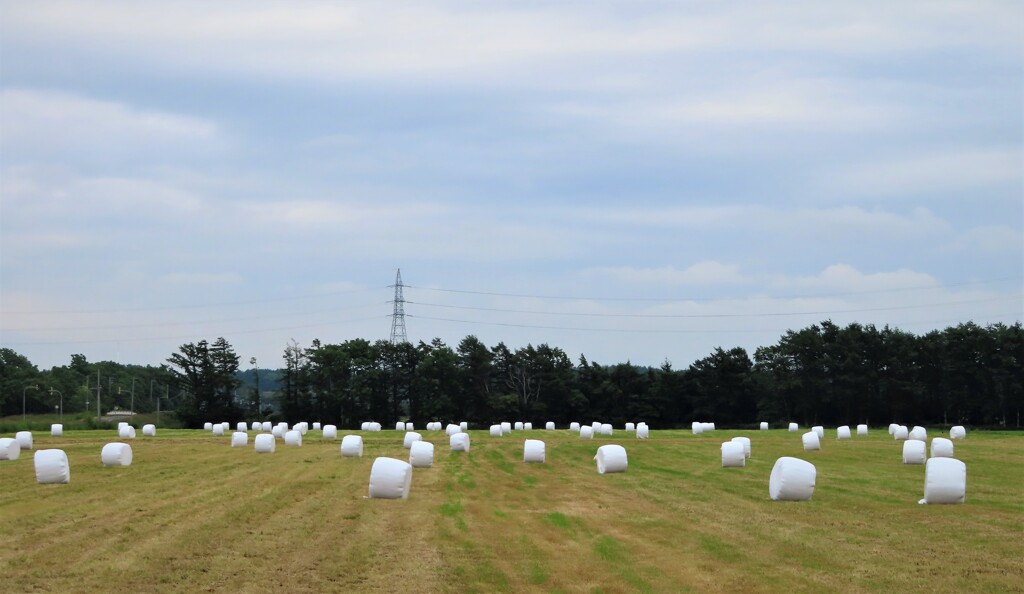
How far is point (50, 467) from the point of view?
109ft

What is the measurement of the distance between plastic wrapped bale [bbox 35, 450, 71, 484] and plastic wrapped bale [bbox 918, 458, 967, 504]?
25.3 metres

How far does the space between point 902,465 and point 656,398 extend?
85.0 meters

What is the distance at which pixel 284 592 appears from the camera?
611 inches

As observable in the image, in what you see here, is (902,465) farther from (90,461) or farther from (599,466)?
(90,461)

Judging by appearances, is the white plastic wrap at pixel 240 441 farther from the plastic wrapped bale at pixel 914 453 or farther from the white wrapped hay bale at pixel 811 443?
the plastic wrapped bale at pixel 914 453

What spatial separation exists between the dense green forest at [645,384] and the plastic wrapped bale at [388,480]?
9185cm

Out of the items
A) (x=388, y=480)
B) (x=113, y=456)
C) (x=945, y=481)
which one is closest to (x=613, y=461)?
(x=388, y=480)

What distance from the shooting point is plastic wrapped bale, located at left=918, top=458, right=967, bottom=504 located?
25.4 meters

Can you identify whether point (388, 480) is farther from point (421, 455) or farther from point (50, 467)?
point (421, 455)

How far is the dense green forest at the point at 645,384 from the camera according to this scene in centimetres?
11150

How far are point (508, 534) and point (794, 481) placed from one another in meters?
9.00

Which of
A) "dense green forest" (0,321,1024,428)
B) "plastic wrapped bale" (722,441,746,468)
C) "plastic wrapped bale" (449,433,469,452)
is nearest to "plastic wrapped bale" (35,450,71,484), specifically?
"plastic wrapped bale" (722,441,746,468)

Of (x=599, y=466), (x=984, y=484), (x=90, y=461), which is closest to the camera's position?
(x=984, y=484)

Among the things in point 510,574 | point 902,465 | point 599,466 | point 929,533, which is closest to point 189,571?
point 510,574
